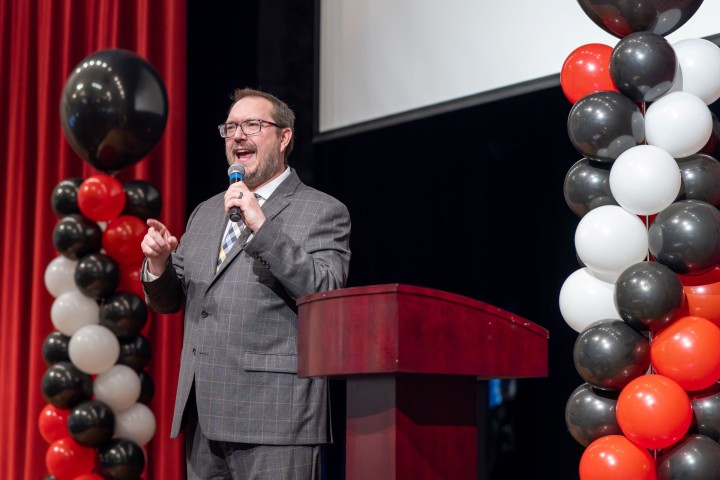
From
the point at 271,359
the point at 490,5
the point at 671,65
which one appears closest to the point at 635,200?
the point at 671,65

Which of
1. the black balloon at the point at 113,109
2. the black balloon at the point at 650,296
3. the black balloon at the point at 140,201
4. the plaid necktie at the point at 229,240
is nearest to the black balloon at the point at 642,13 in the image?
the black balloon at the point at 650,296

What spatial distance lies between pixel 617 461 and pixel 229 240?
117 centimetres

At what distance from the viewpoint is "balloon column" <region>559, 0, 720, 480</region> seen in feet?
7.39

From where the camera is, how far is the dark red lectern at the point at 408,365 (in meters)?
1.75

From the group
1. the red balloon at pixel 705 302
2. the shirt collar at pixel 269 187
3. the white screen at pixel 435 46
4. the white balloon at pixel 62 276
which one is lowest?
the red balloon at pixel 705 302

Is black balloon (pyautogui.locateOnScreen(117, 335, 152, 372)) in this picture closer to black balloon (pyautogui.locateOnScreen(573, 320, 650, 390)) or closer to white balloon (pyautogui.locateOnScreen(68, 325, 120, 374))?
white balloon (pyautogui.locateOnScreen(68, 325, 120, 374))

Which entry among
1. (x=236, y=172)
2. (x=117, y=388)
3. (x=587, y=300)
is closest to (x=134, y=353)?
(x=117, y=388)

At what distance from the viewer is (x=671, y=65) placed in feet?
7.79

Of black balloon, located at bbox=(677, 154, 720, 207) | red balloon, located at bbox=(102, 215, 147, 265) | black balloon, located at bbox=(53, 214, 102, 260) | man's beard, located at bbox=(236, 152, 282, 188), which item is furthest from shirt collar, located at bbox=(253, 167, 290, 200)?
black balloon, located at bbox=(53, 214, 102, 260)

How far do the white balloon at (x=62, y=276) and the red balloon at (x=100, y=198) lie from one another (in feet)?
0.76

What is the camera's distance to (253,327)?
246 centimetres

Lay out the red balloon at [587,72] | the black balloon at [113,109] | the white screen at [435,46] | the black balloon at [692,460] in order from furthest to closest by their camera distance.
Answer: the white screen at [435,46], the black balloon at [113,109], the red balloon at [587,72], the black balloon at [692,460]

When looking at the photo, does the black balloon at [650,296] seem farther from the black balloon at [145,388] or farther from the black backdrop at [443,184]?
the black balloon at [145,388]

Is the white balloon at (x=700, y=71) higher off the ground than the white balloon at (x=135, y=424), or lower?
higher
